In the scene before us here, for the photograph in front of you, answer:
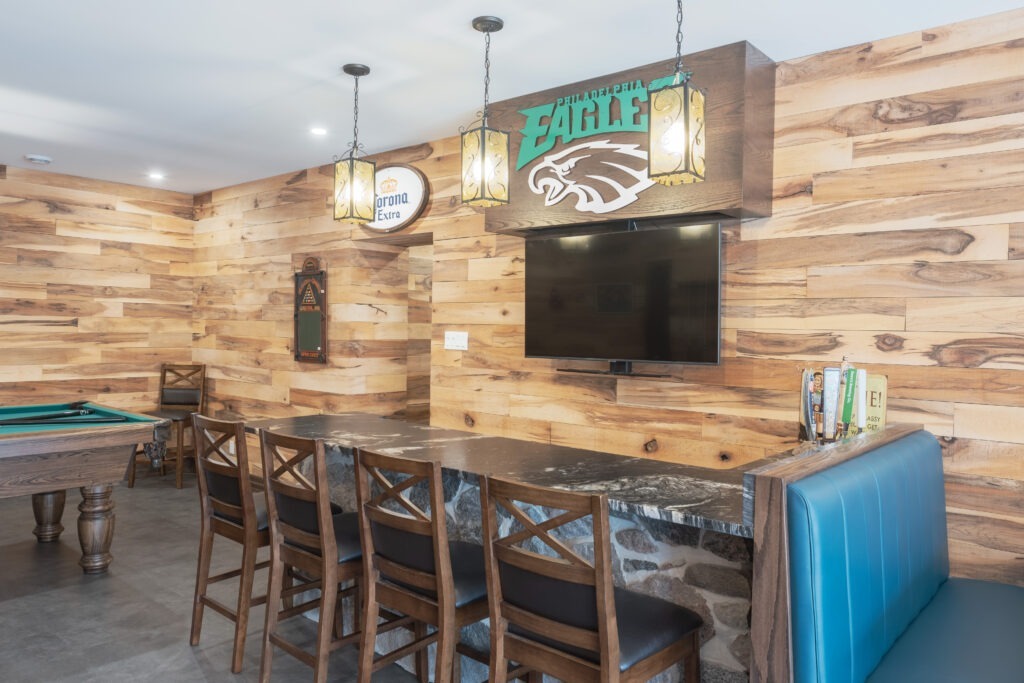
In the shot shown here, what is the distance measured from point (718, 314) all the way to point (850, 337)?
0.60 meters

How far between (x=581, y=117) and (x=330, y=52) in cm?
131

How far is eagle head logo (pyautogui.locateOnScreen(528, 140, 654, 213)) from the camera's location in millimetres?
3627

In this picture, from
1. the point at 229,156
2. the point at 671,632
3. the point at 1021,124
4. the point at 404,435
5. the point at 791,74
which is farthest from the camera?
the point at 229,156

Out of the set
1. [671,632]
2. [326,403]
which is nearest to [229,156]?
[326,403]

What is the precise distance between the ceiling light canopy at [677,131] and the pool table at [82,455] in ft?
10.3

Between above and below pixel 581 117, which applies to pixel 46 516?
below

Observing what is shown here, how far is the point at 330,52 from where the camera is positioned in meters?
3.48

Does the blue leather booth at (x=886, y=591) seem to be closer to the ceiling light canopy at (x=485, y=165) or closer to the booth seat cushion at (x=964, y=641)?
the booth seat cushion at (x=964, y=641)

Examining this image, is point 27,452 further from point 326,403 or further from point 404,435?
point 326,403

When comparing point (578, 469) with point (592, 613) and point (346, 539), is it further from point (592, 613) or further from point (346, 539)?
point (346, 539)

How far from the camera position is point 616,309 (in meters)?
3.90

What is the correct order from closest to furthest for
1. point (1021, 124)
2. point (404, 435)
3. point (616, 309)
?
point (1021, 124), point (404, 435), point (616, 309)

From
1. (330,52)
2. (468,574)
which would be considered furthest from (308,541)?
(330,52)

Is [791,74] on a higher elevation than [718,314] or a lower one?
higher
